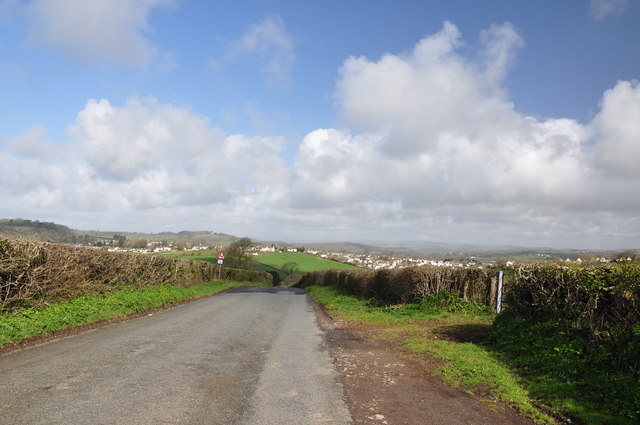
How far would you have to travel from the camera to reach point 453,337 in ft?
37.2

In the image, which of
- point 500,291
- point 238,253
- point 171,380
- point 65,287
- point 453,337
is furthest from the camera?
point 238,253

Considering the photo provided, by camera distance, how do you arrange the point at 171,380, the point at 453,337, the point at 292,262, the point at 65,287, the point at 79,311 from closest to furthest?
Answer: the point at 171,380 → the point at 453,337 → the point at 79,311 → the point at 65,287 → the point at 292,262

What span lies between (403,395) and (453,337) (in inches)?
219

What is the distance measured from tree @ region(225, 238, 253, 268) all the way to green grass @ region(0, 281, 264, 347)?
151 feet

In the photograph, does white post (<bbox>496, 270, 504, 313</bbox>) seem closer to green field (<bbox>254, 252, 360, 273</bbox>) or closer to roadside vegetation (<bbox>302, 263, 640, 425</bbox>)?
roadside vegetation (<bbox>302, 263, 640, 425</bbox>)

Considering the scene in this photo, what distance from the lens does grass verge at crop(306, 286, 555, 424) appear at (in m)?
6.71

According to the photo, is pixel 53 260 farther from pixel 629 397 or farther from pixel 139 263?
pixel 629 397

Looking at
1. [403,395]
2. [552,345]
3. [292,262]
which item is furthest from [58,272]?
[292,262]

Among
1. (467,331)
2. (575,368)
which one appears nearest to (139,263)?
(467,331)

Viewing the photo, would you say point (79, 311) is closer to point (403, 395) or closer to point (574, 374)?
point (403, 395)

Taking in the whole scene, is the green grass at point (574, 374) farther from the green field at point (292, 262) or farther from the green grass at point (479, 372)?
the green field at point (292, 262)

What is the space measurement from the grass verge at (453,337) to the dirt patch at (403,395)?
0.33m

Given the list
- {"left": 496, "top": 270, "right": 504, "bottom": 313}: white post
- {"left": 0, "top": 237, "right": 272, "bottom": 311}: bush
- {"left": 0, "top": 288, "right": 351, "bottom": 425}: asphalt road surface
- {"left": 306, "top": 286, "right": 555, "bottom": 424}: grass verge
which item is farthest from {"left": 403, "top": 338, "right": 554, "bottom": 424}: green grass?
{"left": 0, "top": 237, "right": 272, "bottom": 311}: bush

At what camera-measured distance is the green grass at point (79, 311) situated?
8953 millimetres
